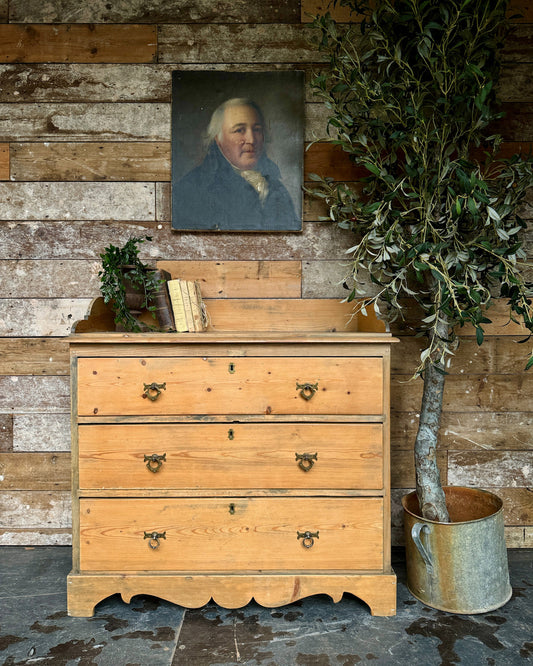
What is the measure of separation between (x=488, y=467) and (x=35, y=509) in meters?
2.08

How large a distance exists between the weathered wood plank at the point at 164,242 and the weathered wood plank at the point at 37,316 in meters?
0.21

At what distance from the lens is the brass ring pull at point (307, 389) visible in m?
1.70

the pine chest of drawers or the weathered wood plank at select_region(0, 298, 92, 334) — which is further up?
the weathered wood plank at select_region(0, 298, 92, 334)

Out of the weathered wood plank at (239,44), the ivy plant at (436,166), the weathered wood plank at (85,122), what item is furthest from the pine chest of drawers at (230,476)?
the weathered wood plank at (239,44)

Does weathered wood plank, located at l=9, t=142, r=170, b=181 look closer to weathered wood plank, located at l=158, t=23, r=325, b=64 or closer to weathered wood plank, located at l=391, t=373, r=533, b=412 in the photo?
weathered wood plank, located at l=158, t=23, r=325, b=64

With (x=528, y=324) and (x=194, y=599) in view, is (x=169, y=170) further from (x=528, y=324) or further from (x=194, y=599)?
(x=194, y=599)

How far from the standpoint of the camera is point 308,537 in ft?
5.60

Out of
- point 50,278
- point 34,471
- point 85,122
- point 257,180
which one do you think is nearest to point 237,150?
point 257,180

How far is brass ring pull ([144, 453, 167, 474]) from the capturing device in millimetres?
1706

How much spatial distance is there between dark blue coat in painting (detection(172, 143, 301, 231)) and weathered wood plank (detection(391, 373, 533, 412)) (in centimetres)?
90

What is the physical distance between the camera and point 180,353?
1.70m

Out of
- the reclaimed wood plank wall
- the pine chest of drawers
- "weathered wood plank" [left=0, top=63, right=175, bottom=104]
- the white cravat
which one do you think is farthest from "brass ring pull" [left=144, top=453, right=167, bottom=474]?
"weathered wood plank" [left=0, top=63, right=175, bottom=104]

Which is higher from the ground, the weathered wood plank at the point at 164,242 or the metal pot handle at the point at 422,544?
the weathered wood plank at the point at 164,242

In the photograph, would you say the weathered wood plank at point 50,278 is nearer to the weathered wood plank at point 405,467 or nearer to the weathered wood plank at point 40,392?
the weathered wood plank at point 40,392
